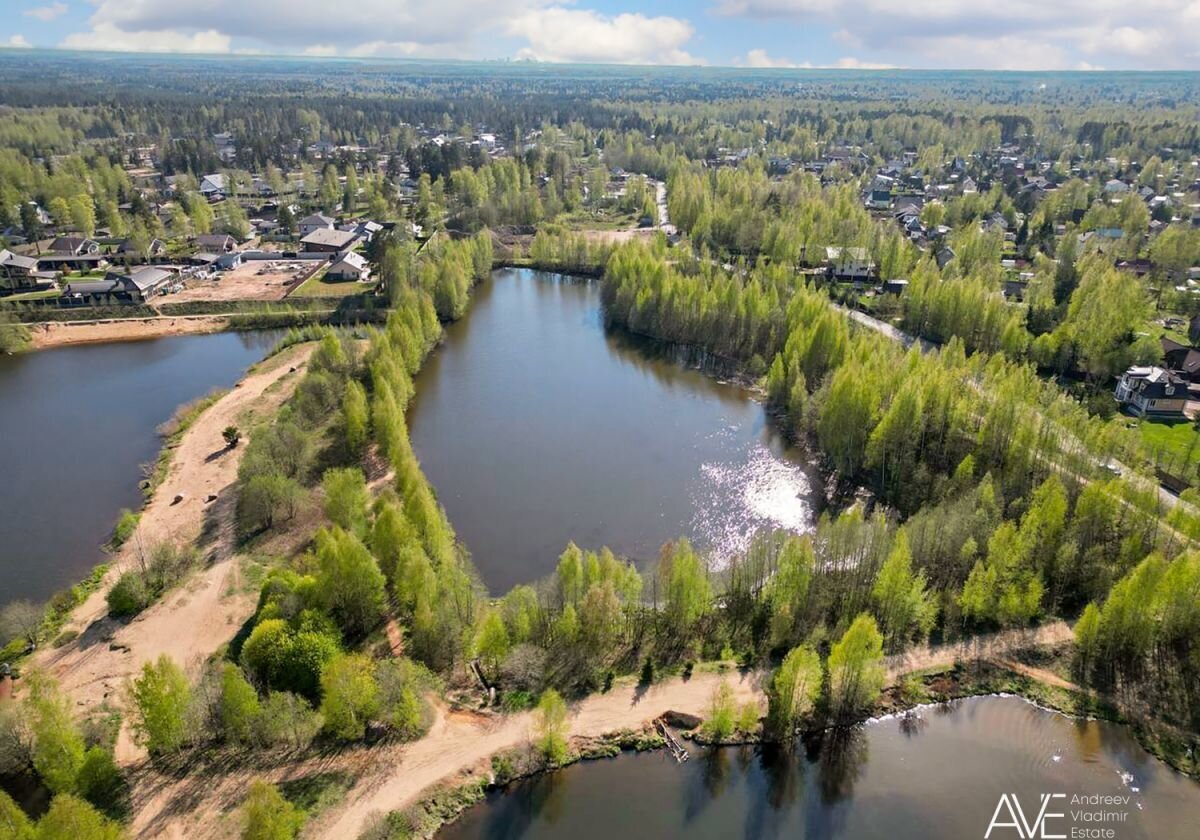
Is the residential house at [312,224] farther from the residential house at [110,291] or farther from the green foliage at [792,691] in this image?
the green foliage at [792,691]

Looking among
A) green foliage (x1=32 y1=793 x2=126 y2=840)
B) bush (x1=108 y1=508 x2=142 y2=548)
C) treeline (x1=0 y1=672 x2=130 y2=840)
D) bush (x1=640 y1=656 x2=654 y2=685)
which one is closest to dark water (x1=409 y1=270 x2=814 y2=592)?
bush (x1=640 y1=656 x2=654 y2=685)

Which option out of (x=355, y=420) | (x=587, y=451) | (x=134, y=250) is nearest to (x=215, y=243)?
(x=134, y=250)

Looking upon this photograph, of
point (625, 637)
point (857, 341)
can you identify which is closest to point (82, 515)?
point (625, 637)

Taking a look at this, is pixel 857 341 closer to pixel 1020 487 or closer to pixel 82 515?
pixel 1020 487

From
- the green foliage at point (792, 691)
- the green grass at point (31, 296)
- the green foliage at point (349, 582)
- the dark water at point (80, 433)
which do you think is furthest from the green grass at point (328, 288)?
the green foliage at point (792, 691)

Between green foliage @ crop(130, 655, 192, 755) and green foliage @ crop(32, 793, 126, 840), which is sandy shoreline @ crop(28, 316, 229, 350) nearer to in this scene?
green foliage @ crop(130, 655, 192, 755)

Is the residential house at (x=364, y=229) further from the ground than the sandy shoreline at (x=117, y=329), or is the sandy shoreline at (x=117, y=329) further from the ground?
the residential house at (x=364, y=229)
